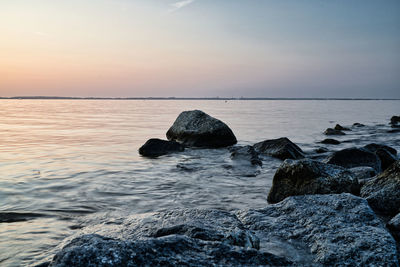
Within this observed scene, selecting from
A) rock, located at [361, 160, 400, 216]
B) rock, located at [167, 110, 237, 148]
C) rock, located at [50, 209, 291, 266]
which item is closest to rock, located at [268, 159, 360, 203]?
rock, located at [361, 160, 400, 216]

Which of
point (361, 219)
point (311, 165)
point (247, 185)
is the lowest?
point (247, 185)

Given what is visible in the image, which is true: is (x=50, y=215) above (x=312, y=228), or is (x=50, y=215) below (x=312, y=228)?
below

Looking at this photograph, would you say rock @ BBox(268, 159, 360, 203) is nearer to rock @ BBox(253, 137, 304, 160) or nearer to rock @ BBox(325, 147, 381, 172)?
rock @ BBox(325, 147, 381, 172)

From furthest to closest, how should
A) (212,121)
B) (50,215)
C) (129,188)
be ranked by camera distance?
(212,121) < (129,188) < (50,215)

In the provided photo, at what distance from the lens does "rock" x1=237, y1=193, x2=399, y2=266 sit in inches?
134

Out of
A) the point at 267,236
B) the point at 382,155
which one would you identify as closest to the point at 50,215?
the point at 267,236

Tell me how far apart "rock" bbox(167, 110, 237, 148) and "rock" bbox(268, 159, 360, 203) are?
7.75m

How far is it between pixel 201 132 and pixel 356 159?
6.76 metres

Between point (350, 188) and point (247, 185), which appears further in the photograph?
point (247, 185)

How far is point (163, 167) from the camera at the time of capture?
1006 cm

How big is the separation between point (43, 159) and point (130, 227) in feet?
26.6

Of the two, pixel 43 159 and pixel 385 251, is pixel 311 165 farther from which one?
pixel 43 159

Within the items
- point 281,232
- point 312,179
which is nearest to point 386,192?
point 312,179

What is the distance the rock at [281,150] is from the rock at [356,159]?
92.0 inches
